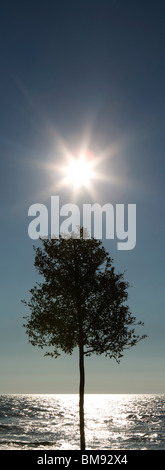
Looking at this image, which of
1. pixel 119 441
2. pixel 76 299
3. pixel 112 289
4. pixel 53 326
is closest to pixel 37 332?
pixel 53 326

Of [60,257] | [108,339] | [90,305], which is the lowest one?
[108,339]

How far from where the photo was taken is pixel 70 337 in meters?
26.3
